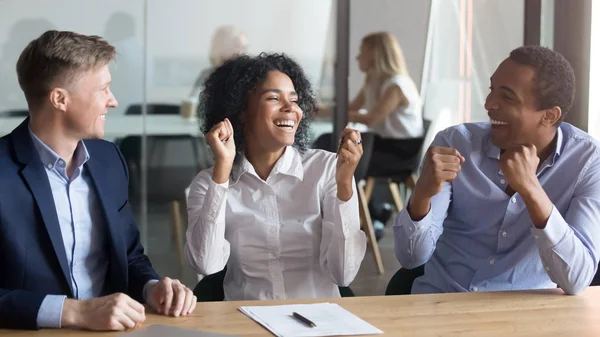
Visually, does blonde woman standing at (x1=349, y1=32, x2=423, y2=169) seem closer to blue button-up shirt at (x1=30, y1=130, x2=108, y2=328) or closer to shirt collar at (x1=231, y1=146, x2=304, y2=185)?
shirt collar at (x1=231, y1=146, x2=304, y2=185)

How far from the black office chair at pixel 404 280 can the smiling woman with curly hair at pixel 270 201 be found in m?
0.19

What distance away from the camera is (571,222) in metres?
2.42

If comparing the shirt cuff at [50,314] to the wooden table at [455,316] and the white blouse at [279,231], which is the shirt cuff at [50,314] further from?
the white blouse at [279,231]

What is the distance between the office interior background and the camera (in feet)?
16.6

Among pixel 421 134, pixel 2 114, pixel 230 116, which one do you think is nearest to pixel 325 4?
pixel 421 134

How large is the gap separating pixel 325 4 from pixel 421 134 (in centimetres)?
109

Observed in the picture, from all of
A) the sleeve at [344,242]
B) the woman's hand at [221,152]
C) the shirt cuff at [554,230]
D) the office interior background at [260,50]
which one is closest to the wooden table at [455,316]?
Answer: the shirt cuff at [554,230]

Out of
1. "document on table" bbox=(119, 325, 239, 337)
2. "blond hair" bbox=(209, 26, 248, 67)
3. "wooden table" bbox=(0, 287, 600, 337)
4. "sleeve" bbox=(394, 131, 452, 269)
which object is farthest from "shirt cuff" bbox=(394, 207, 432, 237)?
"blond hair" bbox=(209, 26, 248, 67)

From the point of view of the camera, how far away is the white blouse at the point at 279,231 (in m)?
2.62

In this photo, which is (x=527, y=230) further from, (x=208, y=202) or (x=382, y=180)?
(x=382, y=180)

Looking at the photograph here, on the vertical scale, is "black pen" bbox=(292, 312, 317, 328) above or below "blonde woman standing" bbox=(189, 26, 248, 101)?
below

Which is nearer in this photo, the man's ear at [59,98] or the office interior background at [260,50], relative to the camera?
the man's ear at [59,98]

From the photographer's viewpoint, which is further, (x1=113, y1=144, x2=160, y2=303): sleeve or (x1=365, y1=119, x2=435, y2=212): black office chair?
(x1=365, y1=119, x2=435, y2=212): black office chair

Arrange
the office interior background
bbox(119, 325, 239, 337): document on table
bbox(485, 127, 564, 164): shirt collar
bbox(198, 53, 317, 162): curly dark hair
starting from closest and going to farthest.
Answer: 1. bbox(119, 325, 239, 337): document on table
2. bbox(485, 127, 564, 164): shirt collar
3. bbox(198, 53, 317, 162): curly dark hair
4. the office interior background
